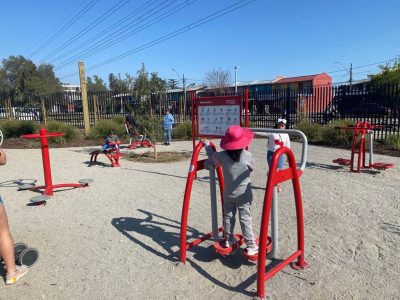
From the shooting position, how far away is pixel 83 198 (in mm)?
6086

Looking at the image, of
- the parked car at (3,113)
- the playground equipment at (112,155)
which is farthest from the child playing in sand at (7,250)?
the parked car at (3,113)

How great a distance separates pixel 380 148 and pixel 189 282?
978 cm

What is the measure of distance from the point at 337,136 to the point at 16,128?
13508mm

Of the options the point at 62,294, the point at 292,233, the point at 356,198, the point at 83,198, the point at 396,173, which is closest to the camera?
the point at 62,294

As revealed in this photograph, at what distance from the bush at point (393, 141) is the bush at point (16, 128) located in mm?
14388

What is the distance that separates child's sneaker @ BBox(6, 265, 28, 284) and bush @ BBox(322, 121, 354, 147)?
1011 centimetres

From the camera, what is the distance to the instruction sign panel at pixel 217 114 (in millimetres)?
5836

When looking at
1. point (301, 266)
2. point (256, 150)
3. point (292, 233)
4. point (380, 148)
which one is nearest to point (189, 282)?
point (301, 266)

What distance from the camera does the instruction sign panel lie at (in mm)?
5836

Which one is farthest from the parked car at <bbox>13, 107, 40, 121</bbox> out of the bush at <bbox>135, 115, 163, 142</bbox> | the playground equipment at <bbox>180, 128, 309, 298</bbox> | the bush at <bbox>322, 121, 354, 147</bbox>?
the playground equipment at <bbox>180, 128, 309, 298</bbox>

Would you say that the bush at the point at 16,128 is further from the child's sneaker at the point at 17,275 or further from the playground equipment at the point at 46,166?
the child's sneaker at the point at 17,275

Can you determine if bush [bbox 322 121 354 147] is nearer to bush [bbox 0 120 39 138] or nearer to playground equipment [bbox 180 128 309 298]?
playground equipment [bbox 180 128 309 298]

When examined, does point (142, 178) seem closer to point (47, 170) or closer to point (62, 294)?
point (47, 170)

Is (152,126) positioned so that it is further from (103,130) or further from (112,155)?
(103,130)
